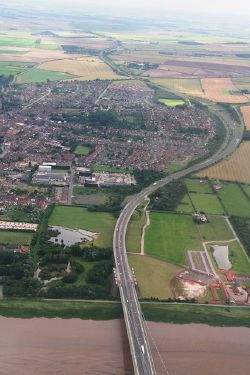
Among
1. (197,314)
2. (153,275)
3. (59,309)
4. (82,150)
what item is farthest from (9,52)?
(197,314)

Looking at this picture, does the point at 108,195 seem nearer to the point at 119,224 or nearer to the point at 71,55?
the point at 119,224

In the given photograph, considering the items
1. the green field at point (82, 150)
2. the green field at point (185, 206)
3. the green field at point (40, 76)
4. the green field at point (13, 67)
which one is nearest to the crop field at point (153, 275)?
the green field at point (185, 206)

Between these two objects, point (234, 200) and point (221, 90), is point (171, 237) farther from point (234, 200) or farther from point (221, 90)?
point (221, 90)

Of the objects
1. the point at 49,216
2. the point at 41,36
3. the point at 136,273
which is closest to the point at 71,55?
the point at 41,36

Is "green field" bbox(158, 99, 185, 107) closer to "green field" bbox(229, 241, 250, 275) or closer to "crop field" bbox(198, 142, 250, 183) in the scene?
"crop field" bbox(198, 142, 250, 183)

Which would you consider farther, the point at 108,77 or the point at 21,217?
the point at 108,77

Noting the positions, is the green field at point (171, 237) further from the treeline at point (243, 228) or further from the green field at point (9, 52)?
the green field at point (9, 52)
